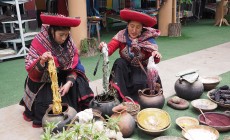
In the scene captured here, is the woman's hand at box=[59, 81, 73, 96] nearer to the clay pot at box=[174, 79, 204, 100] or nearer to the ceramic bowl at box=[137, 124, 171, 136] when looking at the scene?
the ceramic bowl at box=[137, 124, 171, 136]

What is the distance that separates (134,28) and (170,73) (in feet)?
6.01

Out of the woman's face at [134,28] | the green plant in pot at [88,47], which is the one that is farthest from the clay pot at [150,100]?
the green plant in pot at [88,47]

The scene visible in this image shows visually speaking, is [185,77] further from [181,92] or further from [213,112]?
[213,112]

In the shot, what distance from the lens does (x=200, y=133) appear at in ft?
8.55

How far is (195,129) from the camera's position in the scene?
8.73ft

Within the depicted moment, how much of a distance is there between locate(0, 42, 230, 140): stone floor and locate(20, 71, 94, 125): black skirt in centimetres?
14

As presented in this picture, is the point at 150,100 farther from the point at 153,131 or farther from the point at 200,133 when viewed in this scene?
the point at 200,133

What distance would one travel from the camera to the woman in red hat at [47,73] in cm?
272

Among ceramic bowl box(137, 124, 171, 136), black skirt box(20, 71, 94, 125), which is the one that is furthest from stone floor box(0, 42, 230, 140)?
ceramic bowl box(137, 124, 171, 136)

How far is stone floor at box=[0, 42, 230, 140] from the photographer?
9.50 feet

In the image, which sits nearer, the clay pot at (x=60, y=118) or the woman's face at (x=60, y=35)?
the clay pot at (x=60, y=118)

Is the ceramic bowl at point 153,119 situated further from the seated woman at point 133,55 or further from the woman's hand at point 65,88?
the woman's hand at point 65,88

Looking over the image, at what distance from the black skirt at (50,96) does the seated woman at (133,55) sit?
422 mm

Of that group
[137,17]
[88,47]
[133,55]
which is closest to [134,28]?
[137,17]
